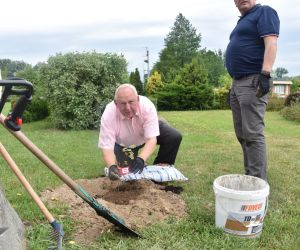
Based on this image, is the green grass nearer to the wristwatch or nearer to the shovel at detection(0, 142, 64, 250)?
the shovel at detection(0, 142, 64, 250)

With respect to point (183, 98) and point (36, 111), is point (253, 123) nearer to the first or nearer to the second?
point (36, 111)

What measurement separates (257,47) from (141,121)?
4.46ft

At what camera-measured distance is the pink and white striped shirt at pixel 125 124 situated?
4004 mm

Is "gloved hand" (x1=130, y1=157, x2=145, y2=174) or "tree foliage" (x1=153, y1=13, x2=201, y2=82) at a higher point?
"tree foliage" (x1=153, y1=13, x2=201, y2=82)

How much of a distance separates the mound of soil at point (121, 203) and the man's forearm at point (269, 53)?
56.7 inches

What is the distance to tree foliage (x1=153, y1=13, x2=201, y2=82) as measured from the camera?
37219 mm

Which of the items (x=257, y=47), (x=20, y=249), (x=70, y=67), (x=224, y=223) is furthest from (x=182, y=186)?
(x=70, y=67)

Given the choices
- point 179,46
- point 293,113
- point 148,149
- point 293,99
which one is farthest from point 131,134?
point 179,46

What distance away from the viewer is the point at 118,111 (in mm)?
4051

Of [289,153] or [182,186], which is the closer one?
[182,186]

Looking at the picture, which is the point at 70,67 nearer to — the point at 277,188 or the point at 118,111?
the point at 118,111

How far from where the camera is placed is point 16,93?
2115 mm

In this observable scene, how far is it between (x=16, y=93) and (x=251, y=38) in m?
2.45

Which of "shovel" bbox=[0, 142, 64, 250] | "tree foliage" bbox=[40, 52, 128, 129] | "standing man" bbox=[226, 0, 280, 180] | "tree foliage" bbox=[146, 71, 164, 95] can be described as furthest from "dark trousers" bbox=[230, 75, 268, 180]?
"tree foliage" bbox=[146, 71, 164, 95]
